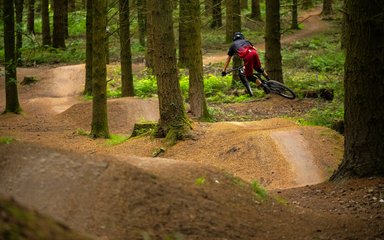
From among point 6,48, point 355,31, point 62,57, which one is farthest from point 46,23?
point 355,31

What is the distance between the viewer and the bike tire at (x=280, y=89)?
17.6 m

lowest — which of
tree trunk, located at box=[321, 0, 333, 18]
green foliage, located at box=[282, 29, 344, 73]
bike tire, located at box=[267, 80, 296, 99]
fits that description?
bike tire, located at box=[267, 80, 296, 99]

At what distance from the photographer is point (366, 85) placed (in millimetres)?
9094

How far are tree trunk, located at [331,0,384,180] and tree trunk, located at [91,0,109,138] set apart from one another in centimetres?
726

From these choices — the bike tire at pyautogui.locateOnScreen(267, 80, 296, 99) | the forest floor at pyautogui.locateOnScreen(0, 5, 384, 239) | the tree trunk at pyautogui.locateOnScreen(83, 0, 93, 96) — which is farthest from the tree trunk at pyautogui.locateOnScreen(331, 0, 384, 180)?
the tree trunk at pyautogui.locateOnScreen(83, 0, 93, 96)

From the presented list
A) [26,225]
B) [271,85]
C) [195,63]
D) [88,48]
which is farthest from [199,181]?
A: [88,48]

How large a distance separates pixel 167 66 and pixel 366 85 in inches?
211

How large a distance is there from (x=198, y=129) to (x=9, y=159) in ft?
26.7

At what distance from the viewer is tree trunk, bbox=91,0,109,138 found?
14.6 meters

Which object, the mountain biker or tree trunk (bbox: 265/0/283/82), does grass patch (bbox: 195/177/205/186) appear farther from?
tree trunk (bbox: 265/0/283/82)

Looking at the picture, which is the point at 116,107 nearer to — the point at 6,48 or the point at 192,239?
the point at 6,48

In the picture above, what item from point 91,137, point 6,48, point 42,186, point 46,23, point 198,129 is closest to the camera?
point 42,186

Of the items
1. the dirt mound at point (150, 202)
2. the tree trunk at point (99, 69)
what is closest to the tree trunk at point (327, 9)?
the tree trunk at point (99, 69)

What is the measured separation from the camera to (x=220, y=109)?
18969 millimetres
